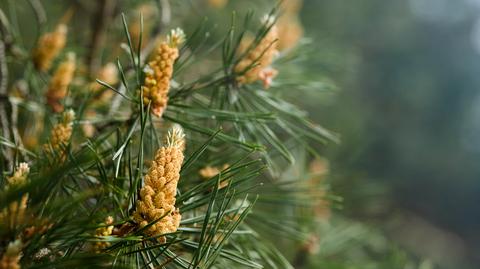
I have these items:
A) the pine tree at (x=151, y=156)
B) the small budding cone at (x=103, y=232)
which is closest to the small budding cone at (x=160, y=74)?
the pine tree at (x=151, y=156)

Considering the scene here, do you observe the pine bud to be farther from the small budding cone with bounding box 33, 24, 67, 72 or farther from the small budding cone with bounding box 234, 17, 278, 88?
the small budding cone with bounding box 33, 24, 67, 72

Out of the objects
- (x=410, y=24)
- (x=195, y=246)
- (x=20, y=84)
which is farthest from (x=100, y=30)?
(x=410, y=24)

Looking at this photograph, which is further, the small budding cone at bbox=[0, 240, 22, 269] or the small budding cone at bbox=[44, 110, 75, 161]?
the small budding cone at bbox=[44, 110, 75, 161]

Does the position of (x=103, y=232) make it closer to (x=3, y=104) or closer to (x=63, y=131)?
(x=63, y=131)

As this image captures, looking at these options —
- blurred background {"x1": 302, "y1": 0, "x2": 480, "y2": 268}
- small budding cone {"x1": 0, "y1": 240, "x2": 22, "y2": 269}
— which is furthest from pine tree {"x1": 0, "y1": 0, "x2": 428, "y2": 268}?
blurred background {"x1": 302, "y1": 0, "x2": 480, "y2": 268}

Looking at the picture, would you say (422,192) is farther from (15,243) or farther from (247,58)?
(15,243)

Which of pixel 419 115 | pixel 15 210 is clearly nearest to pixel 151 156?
pixel 15 210
